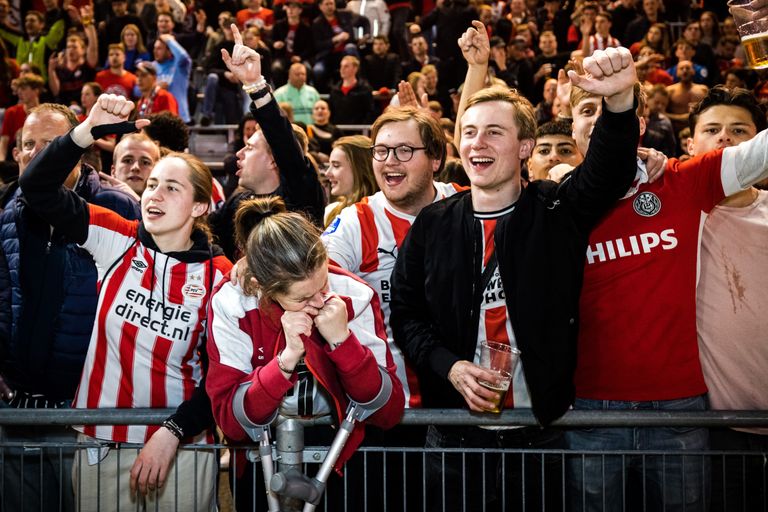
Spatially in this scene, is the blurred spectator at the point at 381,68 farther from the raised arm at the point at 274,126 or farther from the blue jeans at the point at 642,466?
the blue jeans at the point at 642,466

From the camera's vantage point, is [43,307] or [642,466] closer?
[642,466]

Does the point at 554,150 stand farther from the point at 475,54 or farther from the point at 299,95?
the point at 299,95

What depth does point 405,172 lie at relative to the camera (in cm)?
379

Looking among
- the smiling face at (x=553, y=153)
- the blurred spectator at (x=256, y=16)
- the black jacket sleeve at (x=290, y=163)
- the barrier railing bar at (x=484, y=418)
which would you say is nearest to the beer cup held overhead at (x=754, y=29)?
the barrier railing bar at (x=484, y=418)

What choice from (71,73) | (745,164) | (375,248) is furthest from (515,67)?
(745,164)

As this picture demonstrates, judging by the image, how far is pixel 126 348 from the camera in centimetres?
340

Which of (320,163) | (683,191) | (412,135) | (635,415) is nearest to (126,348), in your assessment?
(412,135)

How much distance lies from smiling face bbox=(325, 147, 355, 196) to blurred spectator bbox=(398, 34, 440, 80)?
347 inches

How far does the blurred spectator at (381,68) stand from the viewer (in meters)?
13.2

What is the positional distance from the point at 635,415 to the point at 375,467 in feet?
3.00

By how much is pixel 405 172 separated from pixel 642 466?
1.50 meters

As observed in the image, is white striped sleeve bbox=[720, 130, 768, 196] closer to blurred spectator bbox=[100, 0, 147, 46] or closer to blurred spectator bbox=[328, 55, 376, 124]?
blurred spectator bbox=[328, 55, 376, 124]

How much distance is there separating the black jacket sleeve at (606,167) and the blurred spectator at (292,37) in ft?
36.7

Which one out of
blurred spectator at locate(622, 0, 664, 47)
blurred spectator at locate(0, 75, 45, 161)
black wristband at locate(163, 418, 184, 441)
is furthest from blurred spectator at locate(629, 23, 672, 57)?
black wristband at locate(163, 418, 184, 441)
